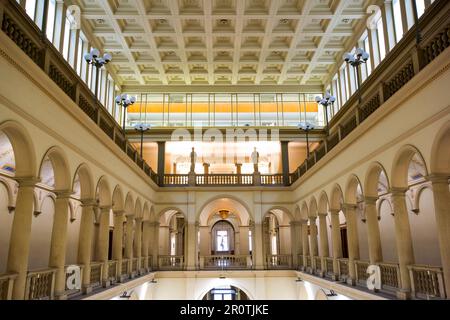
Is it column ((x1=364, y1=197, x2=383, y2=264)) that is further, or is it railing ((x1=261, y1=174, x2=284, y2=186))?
railing ((x1=261, y1=174, x2=284, y2=186))

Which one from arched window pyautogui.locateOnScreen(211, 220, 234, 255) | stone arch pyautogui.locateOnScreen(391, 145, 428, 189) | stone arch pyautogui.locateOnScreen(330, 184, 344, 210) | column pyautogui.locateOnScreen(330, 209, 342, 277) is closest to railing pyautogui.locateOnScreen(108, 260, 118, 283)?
column pyautogui.locateOnScreen(330, 209, 342, 277)

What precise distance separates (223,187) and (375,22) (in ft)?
43.7

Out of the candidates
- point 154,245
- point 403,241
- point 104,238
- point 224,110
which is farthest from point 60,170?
point 224,110

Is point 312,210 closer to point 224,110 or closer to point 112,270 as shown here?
point 112,270

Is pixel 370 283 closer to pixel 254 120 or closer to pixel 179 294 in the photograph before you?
pixel 179 294

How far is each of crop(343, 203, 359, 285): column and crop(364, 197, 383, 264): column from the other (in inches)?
67.7

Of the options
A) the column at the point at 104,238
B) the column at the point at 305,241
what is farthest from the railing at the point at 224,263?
the column at the point at 104,238

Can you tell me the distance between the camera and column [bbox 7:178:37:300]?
8.53 m

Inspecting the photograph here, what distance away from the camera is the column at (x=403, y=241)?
10652 millimetres

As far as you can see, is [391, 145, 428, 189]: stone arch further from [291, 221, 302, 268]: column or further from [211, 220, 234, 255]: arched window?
[211, 220, 234, 255]: arched window

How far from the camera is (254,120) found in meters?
28.6

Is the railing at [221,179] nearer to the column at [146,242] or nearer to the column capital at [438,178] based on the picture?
the column at [146,242]

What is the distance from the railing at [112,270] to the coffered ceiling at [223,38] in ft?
40.2

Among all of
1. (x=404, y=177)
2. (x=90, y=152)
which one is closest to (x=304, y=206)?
(x=404, y=177)
